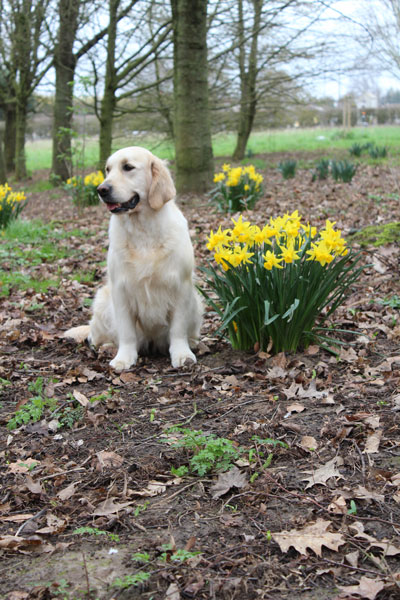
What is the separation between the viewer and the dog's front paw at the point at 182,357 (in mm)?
3943

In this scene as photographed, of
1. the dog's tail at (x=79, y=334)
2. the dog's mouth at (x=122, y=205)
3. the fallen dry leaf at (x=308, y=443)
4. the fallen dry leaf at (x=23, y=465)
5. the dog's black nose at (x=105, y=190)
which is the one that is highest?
the dog's black nose at (x=105, y=190)

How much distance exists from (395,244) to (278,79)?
472 inches

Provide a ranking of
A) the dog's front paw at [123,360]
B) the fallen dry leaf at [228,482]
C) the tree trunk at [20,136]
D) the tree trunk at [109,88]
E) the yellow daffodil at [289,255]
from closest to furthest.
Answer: the fallen dry leaf at [228,482] → the yellow daffodil at [289,255] → the dog's front paw at [123,360] → the tree trunk at [109,88] → the tree trunk at [20,136]

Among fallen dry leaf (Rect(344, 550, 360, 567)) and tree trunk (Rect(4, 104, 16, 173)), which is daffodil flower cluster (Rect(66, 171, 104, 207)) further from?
tree trunk (Rect(4, 104, 16, 173))

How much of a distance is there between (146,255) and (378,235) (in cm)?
282

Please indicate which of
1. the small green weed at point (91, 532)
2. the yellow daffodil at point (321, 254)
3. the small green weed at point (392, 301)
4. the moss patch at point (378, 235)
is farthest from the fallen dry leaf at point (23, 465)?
the moss patch at point (378, 235)

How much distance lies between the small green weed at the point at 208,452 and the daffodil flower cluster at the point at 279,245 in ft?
4.05

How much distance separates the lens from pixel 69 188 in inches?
410

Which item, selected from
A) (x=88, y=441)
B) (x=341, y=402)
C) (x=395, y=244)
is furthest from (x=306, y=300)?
(x=395, y=244)

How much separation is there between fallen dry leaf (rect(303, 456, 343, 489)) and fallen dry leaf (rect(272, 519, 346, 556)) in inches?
11.0

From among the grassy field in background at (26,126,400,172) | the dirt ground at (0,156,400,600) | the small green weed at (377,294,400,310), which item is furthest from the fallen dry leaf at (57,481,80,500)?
the grassy field in background at (26,126,400,172)

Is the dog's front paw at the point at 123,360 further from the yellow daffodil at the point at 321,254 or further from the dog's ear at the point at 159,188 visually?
the yellow daffodil at the point at 321,254

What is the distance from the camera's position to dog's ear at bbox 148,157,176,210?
12.6 ft

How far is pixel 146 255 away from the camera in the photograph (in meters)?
3.87
